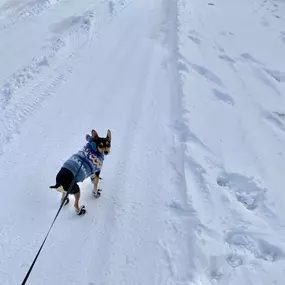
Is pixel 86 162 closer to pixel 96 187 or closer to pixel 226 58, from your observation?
pixel 96 187

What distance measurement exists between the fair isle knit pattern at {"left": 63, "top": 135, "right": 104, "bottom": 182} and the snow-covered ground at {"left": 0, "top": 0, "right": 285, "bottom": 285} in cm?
75

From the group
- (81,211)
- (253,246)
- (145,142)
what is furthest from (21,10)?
(253,246)

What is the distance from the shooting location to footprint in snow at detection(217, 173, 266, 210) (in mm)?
5625

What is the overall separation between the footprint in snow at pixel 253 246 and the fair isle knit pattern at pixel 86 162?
6.86 ft

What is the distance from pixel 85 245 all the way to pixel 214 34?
8410 mm

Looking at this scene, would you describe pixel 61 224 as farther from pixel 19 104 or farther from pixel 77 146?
pixel 19 104

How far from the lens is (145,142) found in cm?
672

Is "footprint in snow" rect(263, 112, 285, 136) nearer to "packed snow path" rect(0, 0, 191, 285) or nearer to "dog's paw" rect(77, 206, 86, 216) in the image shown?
"packed snow path" rect(0, 0, 191, 285)

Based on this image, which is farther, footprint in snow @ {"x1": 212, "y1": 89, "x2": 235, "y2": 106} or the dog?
footprint in snow @ {"x1": 212, "y1": 89, "x2": 235, "y2": 106}

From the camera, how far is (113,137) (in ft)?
22.3

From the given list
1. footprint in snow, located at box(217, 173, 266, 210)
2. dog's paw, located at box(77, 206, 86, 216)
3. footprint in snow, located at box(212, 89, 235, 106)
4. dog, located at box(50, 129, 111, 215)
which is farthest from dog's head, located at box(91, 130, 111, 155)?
footprint in snow, located at box(212, 89, 235, 106)

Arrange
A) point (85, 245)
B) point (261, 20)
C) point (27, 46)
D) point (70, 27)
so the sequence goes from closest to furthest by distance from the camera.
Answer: point (85, 245), point (27, 46), point (70, 27), point (261, 20)

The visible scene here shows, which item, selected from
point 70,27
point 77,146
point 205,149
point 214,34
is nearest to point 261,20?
point 214,34

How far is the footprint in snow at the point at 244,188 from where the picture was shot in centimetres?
562
